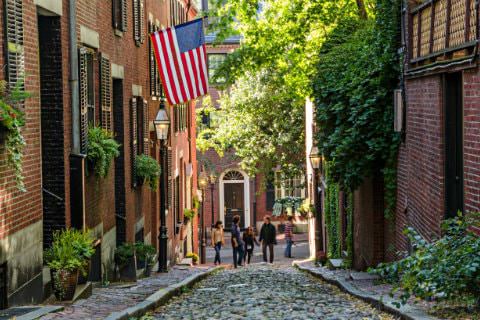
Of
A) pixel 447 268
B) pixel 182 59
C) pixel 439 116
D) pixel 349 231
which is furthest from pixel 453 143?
pixel 349 231

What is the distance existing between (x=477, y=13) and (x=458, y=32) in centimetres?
136

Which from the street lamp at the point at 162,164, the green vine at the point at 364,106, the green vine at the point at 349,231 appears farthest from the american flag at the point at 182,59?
the green vine at the point at 349,231

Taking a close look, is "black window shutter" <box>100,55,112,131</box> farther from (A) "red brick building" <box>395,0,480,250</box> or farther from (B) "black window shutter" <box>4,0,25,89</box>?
(B) "black window shutter" <box>4,0,25,89</box>

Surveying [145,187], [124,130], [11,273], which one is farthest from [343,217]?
[11,273]

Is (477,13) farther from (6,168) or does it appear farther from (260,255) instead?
(260,255)

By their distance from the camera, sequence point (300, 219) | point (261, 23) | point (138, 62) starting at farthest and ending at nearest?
point (300, 219) → point (261, 23) → point (138, 62)

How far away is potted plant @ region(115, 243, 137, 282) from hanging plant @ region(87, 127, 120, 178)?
338 cm

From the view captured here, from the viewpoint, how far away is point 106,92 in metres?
18.0

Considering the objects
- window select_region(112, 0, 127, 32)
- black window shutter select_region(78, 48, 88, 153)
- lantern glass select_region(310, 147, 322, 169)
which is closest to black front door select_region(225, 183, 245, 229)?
lantern glass select_region(310, 147, 322, 169)

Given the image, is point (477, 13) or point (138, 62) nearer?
point (477, 13)

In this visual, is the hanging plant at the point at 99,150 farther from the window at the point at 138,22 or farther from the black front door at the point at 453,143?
the window at the point at 138,22

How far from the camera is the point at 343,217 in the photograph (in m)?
24.1

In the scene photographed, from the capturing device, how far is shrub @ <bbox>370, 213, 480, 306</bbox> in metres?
8.59

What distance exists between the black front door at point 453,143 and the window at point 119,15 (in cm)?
866
